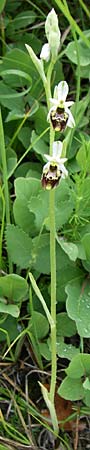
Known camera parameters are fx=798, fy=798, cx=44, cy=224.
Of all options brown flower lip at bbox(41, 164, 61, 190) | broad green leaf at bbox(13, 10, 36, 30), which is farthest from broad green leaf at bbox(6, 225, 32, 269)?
broad green leaf at bbox(13, 10, 36, 30)

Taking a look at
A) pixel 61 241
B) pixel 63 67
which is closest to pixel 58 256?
pixel 61 241

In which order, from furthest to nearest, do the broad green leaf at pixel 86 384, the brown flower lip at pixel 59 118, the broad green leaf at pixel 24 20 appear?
the broad green leaf at pixel 24 20 < the broad green leaf at pixel 86 384 < the brown flower lip at pixel 59 118

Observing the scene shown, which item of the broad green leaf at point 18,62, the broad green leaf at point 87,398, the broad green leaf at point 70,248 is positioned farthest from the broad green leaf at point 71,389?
the broad green leaf at point 18,62

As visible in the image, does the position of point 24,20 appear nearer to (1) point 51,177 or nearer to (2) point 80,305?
(2) point 80,305

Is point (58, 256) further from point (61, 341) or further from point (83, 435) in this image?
point (83, 435)

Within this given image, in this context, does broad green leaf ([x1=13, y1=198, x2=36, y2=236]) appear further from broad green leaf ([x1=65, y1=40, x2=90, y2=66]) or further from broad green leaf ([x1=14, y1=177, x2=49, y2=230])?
broad green leaf ([x1=65, y1=40, x2=90, y2=66])

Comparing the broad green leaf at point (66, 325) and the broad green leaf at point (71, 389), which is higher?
the broad green leaf at point (66, 325)

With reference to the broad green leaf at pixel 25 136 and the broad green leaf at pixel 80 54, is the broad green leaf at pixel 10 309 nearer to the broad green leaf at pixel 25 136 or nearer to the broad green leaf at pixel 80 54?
the broad green leaf at pixel 25 136
